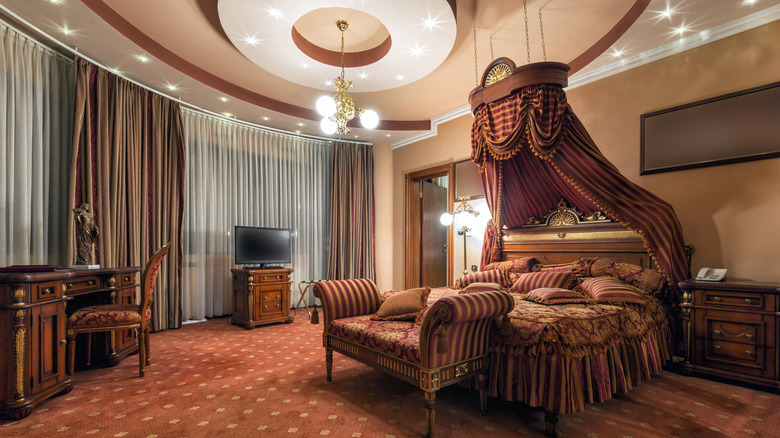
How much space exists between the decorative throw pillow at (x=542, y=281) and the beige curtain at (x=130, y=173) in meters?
4.27

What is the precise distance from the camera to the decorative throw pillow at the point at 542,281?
11.2 feet

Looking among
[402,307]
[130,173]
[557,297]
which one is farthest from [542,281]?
[130,173]


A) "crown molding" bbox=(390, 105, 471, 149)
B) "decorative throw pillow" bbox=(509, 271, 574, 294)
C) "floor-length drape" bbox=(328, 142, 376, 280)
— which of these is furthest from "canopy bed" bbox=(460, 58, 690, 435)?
"floor-length drape" bbox=(328, 142, 376, 280)

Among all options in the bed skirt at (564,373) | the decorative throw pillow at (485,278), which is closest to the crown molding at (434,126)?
the decorative throw pillow at (485,278)

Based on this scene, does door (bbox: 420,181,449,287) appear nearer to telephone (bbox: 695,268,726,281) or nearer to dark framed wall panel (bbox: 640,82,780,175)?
dark framed wall panel (bbox: 640,82,780,175)

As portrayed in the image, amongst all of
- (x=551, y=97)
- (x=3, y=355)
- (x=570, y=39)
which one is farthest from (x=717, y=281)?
(x=3, y=355)

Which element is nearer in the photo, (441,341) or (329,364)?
(441,341)

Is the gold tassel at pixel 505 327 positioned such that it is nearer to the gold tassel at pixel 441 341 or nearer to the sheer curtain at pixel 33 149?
the gold tassel at pixel 441 341

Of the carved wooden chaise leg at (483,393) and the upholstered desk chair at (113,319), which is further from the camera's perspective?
the upholstered desk chair at (113,319)

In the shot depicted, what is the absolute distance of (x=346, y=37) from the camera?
378cm

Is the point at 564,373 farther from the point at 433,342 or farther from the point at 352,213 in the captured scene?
the point at 352,213

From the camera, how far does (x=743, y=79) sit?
3100mm

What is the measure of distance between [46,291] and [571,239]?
15.0 ft

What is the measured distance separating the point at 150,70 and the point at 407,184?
4127mm
